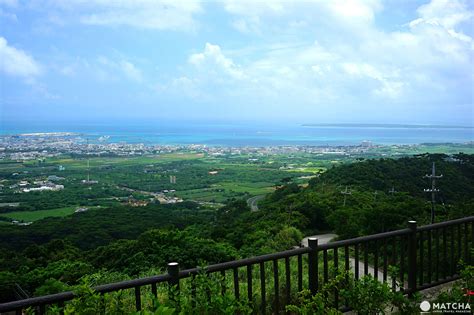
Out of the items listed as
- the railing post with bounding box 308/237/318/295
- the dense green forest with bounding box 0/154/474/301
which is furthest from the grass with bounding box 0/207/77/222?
the railing post with bounding box 308/237/318/295

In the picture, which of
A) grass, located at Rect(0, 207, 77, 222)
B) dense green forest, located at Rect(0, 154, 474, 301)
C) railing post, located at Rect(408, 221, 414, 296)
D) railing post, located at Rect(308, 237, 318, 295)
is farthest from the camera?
grass, located at Rect(0, 207, 77, 222)

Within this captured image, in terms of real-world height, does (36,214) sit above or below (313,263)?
below

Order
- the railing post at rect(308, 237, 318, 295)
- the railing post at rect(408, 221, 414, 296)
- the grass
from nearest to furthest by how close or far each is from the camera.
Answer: the railing post at rect(308, 237, 318, 295)
the railing post at rect(408, 221, 414, 296)
the grass

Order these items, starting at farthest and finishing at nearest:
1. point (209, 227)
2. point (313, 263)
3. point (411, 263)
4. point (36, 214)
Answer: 1. point (36, 214)
2. point (209, 227)
3. point (411, 263)
4. point (313, 263)

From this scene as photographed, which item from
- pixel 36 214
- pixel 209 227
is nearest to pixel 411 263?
pixel 209 227

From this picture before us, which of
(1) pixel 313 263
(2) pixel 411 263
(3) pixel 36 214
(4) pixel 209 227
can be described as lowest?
(3) pixel 36 214

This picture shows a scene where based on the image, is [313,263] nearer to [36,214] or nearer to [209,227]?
[209,227]

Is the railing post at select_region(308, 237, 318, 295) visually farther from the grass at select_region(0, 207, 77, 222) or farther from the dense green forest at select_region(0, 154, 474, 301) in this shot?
the grass at select_region(0, 207, 77, 222)
